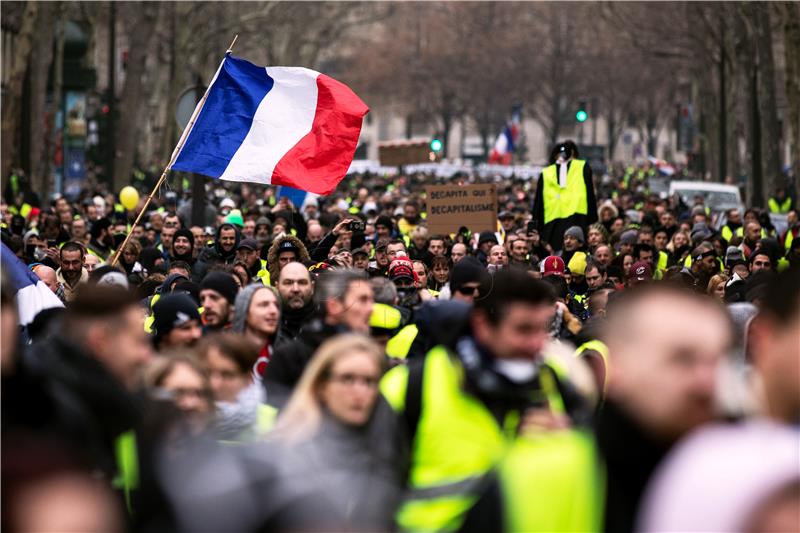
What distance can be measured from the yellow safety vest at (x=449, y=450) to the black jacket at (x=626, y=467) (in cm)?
78

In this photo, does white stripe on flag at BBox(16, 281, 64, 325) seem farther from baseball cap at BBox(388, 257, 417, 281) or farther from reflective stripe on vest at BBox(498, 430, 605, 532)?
reflective stripe on vest at BBox(498, 430, 605, 532)

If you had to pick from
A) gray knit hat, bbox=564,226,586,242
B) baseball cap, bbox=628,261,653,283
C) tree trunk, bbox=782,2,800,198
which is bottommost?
baseball cap, bbox=628,261,653,283

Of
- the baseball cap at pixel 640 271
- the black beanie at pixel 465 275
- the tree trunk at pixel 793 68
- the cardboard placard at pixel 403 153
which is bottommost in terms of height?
the baseball cap at pixel 640 271

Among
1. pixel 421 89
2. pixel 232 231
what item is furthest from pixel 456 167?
pixel 232 231

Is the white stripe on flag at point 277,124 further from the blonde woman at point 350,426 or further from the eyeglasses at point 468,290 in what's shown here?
the blonde woman at point 350,426

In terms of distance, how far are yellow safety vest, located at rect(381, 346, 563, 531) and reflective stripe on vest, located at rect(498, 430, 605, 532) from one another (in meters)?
0.68

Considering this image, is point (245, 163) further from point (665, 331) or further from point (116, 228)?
point (665, 331)

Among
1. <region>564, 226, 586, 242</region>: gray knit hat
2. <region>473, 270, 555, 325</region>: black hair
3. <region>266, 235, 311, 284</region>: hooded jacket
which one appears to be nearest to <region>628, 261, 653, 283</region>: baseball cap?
<region>564, 226, 586, 242</region>: gray knit hat

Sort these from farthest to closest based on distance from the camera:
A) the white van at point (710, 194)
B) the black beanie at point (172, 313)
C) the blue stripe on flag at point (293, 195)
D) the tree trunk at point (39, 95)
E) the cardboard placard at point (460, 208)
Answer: the white van at point (710, 194) < the tree trunk at point (39, 95) < the blue stripe on flag at point (293, 195) < the cardboard placard at point (460, 208) < the black beanie at point (172, 313)

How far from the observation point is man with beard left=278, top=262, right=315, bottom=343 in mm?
8461

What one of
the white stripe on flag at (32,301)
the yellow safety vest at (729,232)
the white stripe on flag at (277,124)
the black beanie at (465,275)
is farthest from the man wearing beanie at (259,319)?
the yellow safety vest at (729,232)

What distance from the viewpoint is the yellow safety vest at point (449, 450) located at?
4793 mm

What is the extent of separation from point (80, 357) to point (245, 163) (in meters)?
7.44

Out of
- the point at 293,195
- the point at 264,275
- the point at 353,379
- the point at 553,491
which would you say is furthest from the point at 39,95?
the point at 553,491
